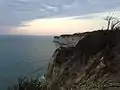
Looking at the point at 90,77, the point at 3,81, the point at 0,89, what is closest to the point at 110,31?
the point at 90,77

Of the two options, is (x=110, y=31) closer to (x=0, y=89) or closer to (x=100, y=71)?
(x=100, y=71)

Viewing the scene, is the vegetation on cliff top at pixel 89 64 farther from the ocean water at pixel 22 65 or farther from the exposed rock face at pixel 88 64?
the ocean water at pixel 22 65

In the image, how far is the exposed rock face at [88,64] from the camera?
1165cm

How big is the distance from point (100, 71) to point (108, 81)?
938 mm

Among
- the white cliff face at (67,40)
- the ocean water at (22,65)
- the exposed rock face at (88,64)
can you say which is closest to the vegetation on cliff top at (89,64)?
the exposed rock face at (88,64)

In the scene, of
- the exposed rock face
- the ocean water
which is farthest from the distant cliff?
the ocean water

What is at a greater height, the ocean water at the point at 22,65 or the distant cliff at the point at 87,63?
the distant cliff at the point at 87,63

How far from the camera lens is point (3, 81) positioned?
5141cm

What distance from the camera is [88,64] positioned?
1320cm

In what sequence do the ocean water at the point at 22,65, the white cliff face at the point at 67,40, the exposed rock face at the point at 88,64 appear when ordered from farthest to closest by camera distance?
the ocean water at the point at 22,65
the white cliff face at the point at 67,40
the exposed rock face at the point at 88,64

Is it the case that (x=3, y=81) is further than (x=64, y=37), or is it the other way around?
(x=3, y=81)

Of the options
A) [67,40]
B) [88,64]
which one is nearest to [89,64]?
[88,64]

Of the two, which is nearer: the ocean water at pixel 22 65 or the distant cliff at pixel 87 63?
the distant cliff at pixel 87 63

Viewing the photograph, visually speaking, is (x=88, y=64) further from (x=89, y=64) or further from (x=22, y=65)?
(x=22, y=65)
